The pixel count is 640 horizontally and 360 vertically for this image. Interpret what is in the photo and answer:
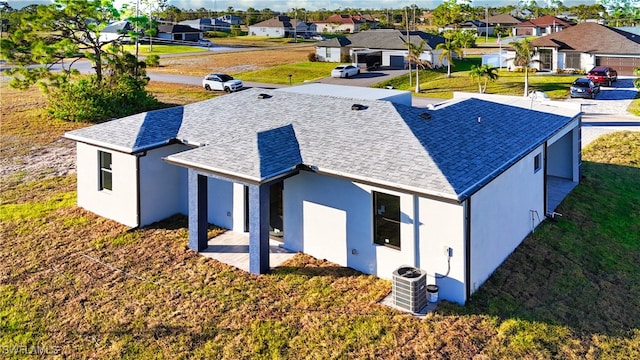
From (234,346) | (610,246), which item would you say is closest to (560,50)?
(610,246)

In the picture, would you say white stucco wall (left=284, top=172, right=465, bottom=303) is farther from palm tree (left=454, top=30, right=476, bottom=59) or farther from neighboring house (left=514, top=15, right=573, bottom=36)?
neighboring house (left=514, top=15, right=573, bottom=36)

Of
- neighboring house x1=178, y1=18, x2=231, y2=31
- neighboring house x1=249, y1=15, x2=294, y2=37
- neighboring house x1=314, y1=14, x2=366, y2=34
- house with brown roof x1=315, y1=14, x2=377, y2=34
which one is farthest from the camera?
neighboring house x1=314, y1=14, x2=366, y2=34

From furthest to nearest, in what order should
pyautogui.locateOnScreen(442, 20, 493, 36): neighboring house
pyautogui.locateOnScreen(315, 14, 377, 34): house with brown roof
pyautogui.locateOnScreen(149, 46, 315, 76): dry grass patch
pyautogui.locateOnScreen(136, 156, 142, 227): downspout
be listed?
pyautogui.locateOnScreen(315, 14, 377, 34): house with brown roof
pyautogui.locateOnScreen(442, 20, 493, 36): neighboring house
pyautogui.locateOnScreen(149, 46, 315, 76): dry grass patch
pyautogui.locateOnScreen(136, 156, 142, 227): downspout

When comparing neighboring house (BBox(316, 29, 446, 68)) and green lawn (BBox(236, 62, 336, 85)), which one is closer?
green lawn (BBox(236, 62, 336, 85))

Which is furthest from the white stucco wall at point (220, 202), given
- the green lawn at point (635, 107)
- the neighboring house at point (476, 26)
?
the neighboring house at point (476, 26)

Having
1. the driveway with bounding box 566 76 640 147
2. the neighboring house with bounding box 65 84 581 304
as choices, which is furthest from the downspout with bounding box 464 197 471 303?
the driveway with bounding box 566 76 640 147

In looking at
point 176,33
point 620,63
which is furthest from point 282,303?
point 176,33

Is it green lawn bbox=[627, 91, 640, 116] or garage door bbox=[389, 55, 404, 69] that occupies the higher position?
garage door bbox=[389, 55, 404, 69]

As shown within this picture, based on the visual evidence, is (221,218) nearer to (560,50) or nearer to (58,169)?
(58,169)
